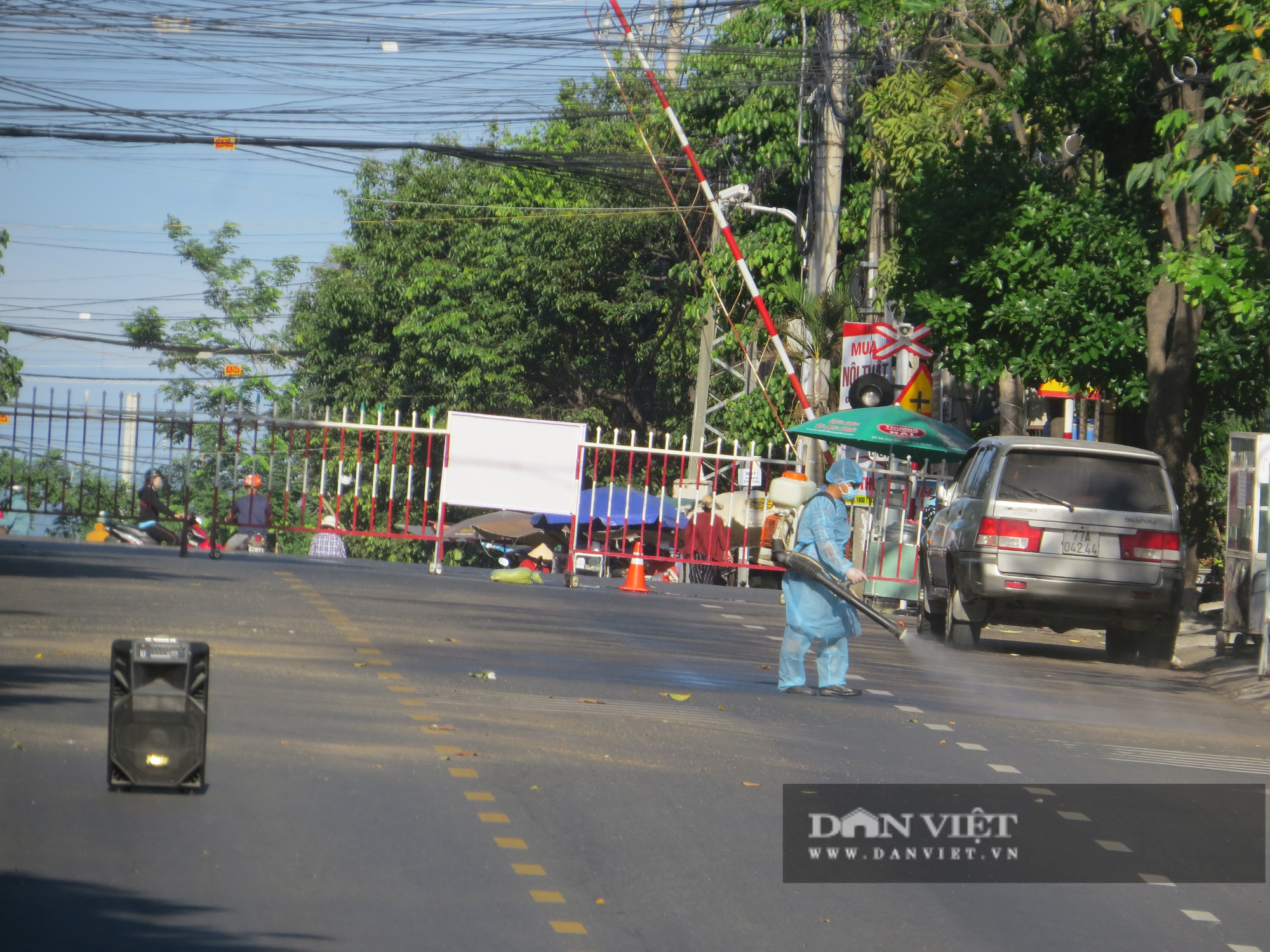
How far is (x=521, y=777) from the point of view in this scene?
333 inches

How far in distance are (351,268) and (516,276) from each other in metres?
8.61

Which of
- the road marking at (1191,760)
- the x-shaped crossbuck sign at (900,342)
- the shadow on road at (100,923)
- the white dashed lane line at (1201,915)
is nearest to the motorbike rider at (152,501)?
the x-shaped crossbuck sign at (900,342)

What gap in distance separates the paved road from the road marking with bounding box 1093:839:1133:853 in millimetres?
166

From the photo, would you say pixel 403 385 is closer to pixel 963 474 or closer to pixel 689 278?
pixel 689 278

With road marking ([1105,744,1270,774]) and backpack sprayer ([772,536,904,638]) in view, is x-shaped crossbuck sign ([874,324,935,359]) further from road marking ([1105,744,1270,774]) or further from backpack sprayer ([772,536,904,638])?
road marking ([1105,744,1270,774])

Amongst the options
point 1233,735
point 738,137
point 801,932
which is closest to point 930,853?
point 801,932

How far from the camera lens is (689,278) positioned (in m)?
36.2

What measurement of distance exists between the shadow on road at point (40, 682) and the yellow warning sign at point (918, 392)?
1352 centimetres

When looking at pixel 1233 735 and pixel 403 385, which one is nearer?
pixel 1233 735

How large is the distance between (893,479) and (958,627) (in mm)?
6097

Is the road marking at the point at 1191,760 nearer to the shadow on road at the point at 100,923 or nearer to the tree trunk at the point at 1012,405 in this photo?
the shadow on road at the point at 100,923

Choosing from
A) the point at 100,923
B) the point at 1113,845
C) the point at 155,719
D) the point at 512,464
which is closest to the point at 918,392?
the point at 512,464

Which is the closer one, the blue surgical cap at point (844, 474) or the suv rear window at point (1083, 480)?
the blue surgical cap at point (844, 474)

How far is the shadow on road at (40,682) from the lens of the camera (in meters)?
9.76
